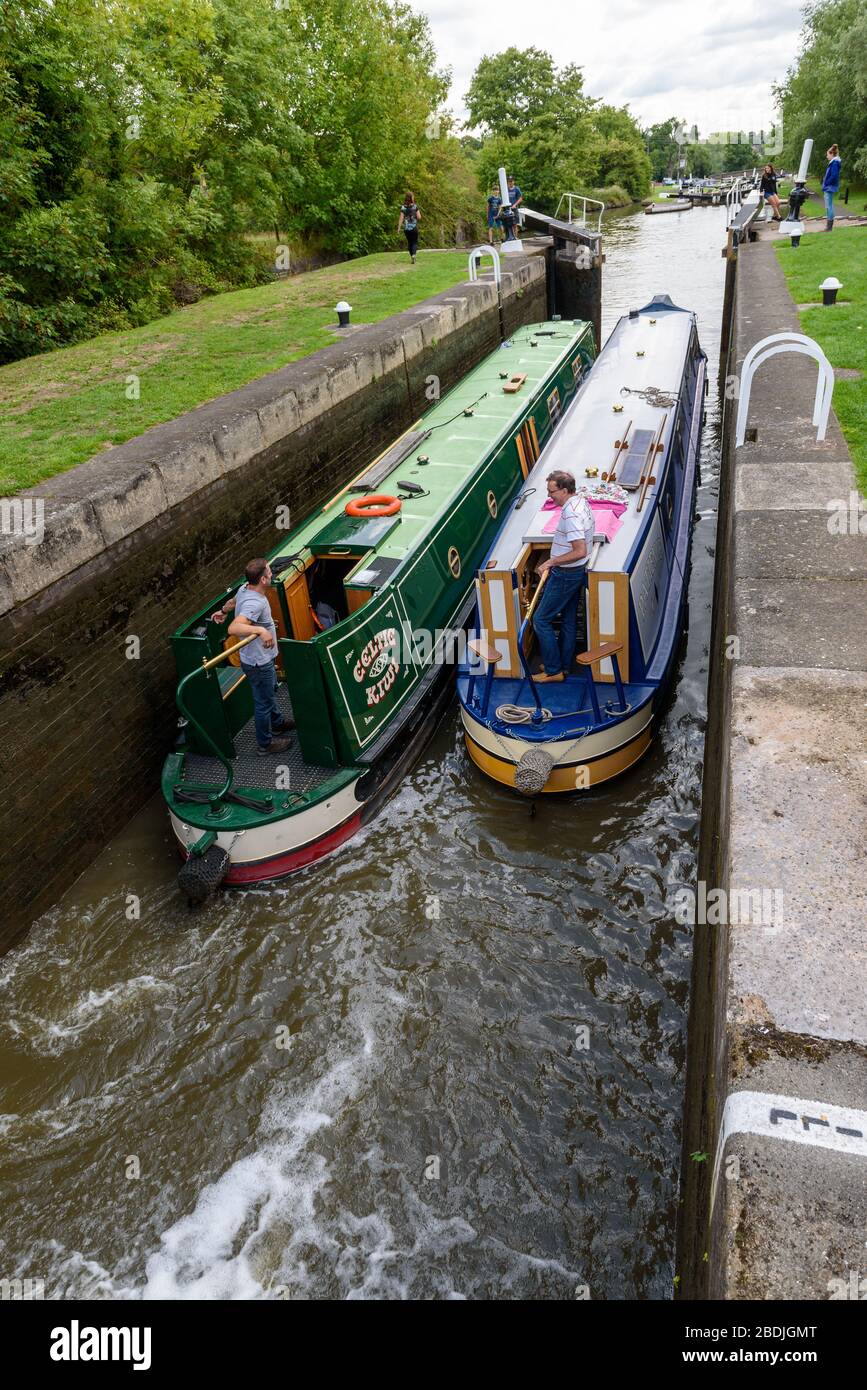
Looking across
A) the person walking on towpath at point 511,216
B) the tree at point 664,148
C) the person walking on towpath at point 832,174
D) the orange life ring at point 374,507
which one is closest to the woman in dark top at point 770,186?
the person walking on towpath at point 832,174

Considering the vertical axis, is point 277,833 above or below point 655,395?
below

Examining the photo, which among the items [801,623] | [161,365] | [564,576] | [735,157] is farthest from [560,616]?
[735,157]

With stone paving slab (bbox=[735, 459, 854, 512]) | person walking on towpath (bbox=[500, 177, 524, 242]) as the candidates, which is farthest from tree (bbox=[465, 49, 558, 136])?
stone paving slab (bbox=[735, 459, 854, 512])

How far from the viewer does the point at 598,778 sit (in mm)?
7922

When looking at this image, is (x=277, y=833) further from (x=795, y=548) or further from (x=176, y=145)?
(x=176, y=145)

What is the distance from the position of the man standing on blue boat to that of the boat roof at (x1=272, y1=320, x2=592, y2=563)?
1.74m

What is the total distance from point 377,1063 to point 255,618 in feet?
12.1

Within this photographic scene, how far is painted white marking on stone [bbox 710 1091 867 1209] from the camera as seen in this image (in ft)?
9.84

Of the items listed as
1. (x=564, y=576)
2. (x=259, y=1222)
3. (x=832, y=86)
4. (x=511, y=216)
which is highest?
(x=832, y=86)

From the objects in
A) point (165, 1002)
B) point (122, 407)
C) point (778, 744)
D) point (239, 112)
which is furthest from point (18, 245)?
point (778, 744)

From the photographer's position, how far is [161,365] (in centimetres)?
1323

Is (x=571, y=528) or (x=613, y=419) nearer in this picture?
(x=571, y=528)
